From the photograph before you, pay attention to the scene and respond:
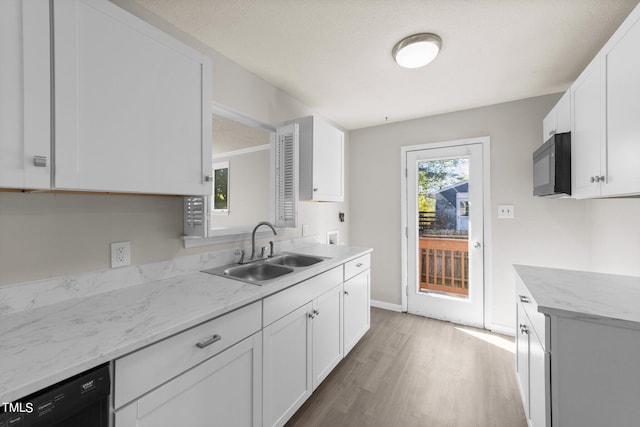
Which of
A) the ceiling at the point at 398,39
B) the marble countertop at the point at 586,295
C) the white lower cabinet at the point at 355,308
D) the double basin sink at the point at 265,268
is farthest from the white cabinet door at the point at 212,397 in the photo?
the ceiling at the point at 398,39

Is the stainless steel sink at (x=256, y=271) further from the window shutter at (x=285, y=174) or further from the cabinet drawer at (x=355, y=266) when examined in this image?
the cabinet drawer at (x=355, y=266)

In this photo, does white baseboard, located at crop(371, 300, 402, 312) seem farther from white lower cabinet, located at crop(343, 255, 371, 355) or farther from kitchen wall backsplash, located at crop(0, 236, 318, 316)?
kitchen wall backsplash, located at crop(0, 236, 318, 316)

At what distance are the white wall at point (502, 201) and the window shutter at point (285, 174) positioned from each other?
62.0 inches

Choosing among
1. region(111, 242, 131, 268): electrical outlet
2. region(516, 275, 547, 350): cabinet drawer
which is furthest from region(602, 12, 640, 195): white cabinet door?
region(111, 242, 131, 268): electrical outlet

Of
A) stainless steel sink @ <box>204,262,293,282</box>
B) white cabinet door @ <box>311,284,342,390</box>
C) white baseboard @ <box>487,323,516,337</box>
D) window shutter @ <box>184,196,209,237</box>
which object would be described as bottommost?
white baseboard @ <box>487,323,516,337</box>

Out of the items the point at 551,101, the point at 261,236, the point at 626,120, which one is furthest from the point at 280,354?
the point at 551,101

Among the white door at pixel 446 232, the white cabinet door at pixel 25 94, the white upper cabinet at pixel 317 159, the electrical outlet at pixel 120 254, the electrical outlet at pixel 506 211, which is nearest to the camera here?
the white cabinet door at pixel 25 94

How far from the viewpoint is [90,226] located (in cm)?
125

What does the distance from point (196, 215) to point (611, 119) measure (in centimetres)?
218

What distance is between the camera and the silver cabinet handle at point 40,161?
2.78 ft

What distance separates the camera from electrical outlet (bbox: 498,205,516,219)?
105 inches

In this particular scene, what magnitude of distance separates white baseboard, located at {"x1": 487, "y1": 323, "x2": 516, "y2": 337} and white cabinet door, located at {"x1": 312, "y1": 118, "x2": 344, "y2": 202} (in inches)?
82.2

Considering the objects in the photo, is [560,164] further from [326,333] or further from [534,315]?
[326,333]

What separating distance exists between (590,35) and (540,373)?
6.52 ft
